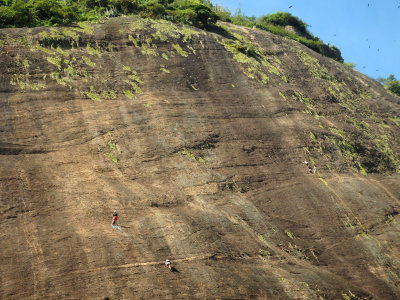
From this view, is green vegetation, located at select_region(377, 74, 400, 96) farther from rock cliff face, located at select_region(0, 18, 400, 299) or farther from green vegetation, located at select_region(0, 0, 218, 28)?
green vegetation, located at select_region(0, 0, 218, 28)

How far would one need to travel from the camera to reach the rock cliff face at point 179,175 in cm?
2123

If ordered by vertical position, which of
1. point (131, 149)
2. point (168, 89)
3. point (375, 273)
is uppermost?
point (168, 89)

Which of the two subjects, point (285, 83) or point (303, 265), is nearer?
point (303, 265)

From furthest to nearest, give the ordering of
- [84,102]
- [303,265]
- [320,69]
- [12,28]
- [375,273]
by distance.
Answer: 1. [320,69]
2. [12,28]
3. [84,102]
4. [375,273]
5. [303,265]

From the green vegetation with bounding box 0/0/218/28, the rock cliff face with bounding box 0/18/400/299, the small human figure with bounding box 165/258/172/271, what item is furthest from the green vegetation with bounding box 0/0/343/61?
the small human figure with bounding box 165/258/172/271

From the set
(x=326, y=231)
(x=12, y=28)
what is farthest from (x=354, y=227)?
(x=12, y=28)

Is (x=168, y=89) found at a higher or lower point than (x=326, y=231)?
higher

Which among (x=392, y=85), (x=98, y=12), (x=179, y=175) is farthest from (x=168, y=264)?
(x=392, y=85)

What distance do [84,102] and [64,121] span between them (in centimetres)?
256

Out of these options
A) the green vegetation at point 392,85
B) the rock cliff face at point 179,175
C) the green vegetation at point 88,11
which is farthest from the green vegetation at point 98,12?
the green vegetation at point 392,85

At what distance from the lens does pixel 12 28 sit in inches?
1321

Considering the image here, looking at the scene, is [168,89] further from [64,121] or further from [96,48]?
[64,121]

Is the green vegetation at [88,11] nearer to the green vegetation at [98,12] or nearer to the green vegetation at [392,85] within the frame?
the green vegetation at [98,12]

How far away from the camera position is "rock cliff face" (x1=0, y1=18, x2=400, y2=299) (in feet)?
69.7
